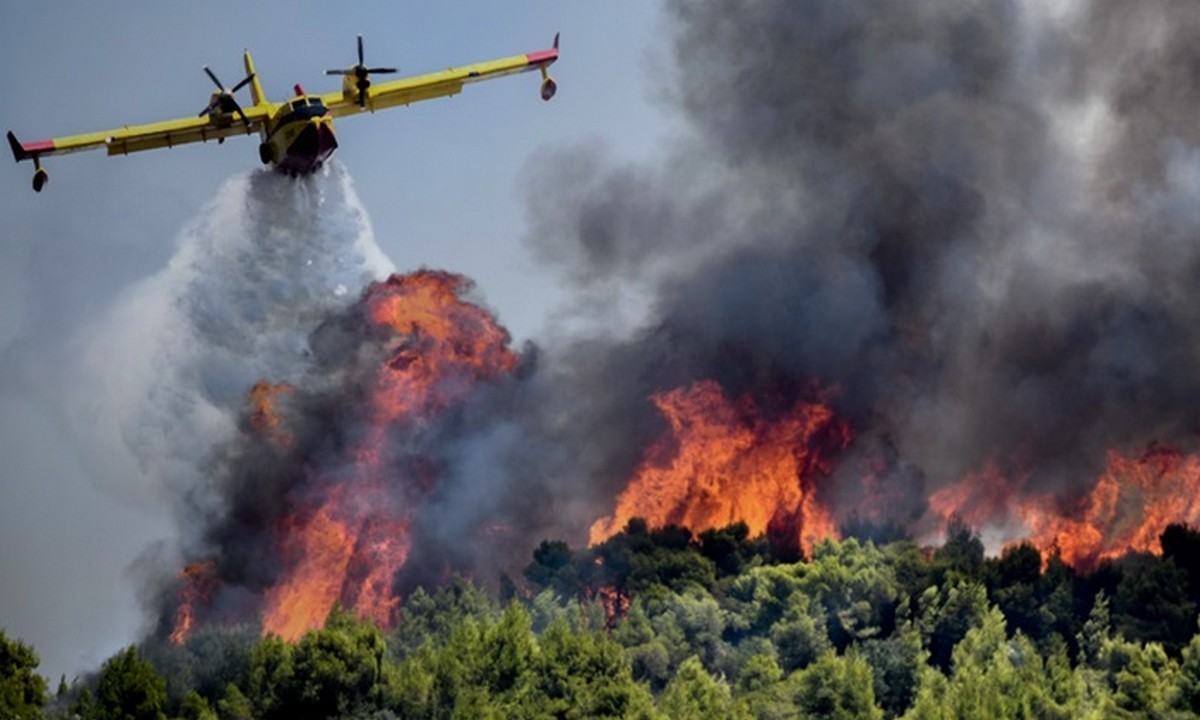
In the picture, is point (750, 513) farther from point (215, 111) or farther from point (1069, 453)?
point (215, 111)

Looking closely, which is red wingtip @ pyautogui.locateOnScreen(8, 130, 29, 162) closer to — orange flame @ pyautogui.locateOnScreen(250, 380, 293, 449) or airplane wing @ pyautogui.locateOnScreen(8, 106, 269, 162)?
airplane wing @ pyautogui.locateOnScreen(8, 106, 269, 162)

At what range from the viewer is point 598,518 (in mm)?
146750

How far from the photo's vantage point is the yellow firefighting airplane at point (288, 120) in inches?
4724

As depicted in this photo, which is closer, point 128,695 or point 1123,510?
point 128,695

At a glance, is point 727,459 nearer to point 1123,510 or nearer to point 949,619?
point 949,619

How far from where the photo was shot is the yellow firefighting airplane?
12000cm

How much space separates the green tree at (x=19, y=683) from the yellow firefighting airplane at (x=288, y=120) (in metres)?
19.4

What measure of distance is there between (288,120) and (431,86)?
9.90 m

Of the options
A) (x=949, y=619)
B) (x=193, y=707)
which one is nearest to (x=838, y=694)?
(x=949, y=619)

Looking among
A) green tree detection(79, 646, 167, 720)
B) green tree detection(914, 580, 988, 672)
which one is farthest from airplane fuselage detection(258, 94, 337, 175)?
green tree detection(914, 580, 988, 672)

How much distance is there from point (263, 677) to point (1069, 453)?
4387cm

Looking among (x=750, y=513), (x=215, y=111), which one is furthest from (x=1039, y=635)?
(x=215, y=111)

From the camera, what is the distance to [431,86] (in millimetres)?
128000

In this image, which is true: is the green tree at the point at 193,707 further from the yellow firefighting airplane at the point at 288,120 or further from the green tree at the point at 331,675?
the yellow firefighting airplane at the point at 288,120
